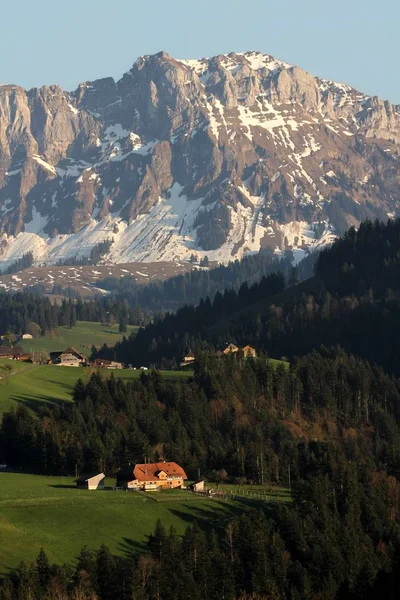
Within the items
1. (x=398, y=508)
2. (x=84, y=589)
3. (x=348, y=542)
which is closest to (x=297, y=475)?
(x=398, y=508)

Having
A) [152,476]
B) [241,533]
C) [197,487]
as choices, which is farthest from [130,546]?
[197,487]

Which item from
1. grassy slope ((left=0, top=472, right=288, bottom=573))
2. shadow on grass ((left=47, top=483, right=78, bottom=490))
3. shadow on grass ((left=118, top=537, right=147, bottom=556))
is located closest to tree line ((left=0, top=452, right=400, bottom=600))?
shadow on grass ((left=118, top=537, right=147, bottom=556))

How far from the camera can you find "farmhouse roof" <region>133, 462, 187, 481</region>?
175m

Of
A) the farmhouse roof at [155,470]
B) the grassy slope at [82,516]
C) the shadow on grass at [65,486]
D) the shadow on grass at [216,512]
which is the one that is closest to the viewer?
the grassy slope at [82,516]

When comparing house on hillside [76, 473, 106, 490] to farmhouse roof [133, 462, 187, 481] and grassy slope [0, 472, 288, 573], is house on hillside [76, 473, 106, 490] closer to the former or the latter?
grassy slope [0, 472, 288, 573]

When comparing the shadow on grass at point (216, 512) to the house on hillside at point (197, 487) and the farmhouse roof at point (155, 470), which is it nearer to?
the house on hillside at point (197, 487)

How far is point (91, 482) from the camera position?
6841 inches

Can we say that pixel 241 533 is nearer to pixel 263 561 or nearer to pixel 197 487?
pixel 263 561

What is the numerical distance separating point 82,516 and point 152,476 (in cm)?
2250

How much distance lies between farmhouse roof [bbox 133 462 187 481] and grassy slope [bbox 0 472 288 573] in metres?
4.54

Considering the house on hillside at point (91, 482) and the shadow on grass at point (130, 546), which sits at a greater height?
the house on hillside at point (91, 482)

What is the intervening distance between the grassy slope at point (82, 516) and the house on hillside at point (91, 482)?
1285 millimetres

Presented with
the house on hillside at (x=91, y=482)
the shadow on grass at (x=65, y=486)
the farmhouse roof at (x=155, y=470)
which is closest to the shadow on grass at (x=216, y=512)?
the farmhouse roof at (x=155, y=470)

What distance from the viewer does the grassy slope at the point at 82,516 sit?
141m
